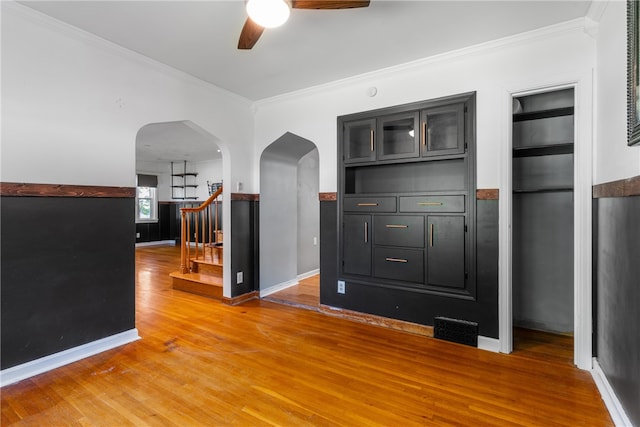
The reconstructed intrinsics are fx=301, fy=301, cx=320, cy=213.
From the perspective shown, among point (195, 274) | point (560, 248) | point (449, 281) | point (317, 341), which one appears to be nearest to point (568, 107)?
point (560, 248)

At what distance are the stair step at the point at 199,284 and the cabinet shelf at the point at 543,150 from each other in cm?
379

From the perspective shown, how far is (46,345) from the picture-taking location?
2283 mm

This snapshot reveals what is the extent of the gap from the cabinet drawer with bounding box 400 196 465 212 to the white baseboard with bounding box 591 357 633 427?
147cm

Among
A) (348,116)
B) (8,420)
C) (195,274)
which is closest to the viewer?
(8,420)

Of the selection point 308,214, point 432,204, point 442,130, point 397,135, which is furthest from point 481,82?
point 308,214

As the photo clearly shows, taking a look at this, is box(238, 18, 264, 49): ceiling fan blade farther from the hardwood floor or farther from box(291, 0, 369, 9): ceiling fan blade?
the hardwood floor

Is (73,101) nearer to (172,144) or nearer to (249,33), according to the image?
(249,33)

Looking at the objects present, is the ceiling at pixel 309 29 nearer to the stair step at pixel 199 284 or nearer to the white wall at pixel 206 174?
the stair step at pixel 199 284

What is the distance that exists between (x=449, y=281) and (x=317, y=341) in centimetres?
134

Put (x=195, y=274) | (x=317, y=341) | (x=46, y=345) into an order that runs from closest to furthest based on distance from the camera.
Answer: (x=46, y=345)
(x=317, y=341)
(x=195, y=274)

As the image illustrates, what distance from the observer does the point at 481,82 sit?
267 cm

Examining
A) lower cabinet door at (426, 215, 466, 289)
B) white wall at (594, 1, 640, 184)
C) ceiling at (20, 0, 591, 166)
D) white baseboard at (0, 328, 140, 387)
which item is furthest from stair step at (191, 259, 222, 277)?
white wall at (594, 1, 640, 184)

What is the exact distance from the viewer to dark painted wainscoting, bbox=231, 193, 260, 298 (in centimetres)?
385

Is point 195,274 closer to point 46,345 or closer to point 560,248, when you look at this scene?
point 46,345
